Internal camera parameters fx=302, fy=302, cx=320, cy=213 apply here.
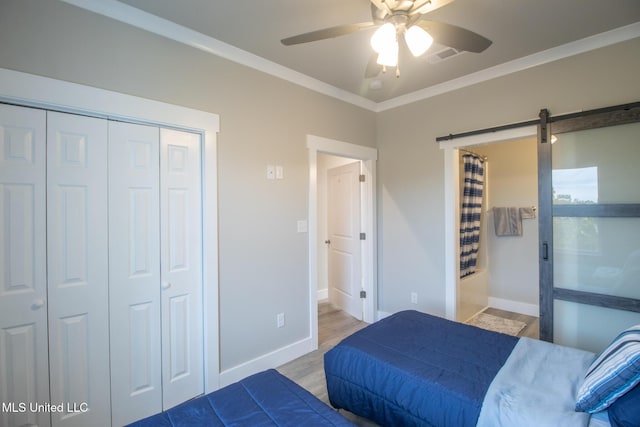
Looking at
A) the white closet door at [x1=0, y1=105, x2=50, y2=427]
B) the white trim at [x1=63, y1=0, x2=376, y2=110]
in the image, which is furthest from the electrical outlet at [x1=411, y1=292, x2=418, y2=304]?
the white closet door at [x1=0, y1=105, x2=50, y2=427]

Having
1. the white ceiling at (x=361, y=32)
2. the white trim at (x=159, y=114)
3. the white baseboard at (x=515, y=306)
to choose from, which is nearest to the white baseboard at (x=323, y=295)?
the white baseboard at (x=515, y=306)

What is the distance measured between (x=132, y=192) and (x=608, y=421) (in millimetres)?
2682

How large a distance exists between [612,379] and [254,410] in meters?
1.47

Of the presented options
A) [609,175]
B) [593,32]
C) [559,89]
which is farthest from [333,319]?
[593,32]

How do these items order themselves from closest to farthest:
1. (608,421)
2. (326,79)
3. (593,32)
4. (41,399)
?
1. (608,421)
2. (41,399)
3. (593,32)
4. (326,79)

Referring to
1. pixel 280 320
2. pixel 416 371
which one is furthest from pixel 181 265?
pixel 416 371

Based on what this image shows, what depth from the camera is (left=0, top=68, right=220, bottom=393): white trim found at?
1.63 meters

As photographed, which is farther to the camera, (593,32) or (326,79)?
(326,79)

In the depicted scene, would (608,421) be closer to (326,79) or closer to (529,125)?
(529,125)

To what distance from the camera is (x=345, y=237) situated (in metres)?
4.12

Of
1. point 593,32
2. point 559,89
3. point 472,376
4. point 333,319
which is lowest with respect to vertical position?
point 333,319

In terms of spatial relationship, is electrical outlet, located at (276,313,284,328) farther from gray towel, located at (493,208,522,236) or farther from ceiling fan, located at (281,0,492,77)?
A: gray towel, located at (493,208,522,236)

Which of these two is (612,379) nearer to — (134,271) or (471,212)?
(134,271)

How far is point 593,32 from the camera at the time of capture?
2.23 m
